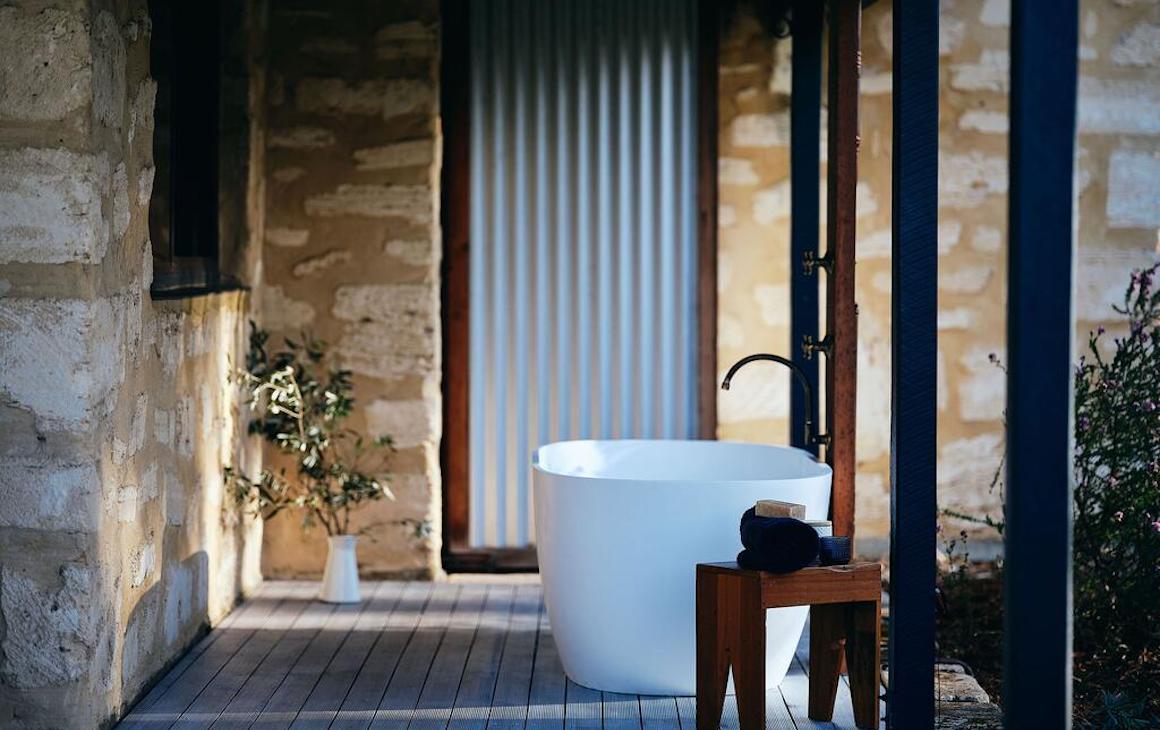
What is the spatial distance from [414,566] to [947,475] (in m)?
2.11

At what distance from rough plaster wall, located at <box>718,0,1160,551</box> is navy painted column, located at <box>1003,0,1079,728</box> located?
9.86 ft

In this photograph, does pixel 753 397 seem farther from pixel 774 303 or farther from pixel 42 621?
pixel 42 621

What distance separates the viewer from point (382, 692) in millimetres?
3930

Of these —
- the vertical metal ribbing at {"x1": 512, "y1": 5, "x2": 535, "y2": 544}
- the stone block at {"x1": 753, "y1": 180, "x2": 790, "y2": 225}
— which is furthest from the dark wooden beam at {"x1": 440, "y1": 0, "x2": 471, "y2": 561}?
the stone block at {"x1": 753, "y1": 180, "x2": 790, "y2": 225}

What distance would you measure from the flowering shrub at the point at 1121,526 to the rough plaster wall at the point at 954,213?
4.84 ft

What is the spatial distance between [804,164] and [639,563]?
1787mm

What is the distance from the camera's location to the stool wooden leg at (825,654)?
12.0 feet

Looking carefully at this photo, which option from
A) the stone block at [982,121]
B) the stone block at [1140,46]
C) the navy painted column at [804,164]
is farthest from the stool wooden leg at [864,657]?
the stone block at [1140,46]

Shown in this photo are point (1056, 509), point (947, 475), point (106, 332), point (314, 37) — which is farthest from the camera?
point (947, 475)

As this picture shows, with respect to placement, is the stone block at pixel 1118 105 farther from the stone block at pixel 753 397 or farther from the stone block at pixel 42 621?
the stone block at pixel 42 621

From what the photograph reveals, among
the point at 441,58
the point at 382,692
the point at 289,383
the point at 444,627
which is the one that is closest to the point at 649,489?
the point at 382,692

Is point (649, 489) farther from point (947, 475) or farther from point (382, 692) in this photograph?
point (947, 475)

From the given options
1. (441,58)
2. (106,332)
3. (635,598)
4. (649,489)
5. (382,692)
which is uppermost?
(441,58)

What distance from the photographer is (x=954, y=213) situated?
571 centimetres
